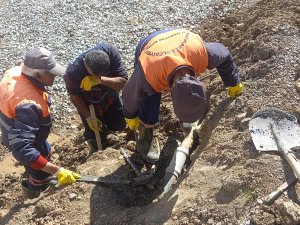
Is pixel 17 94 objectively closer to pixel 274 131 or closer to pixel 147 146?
pixel 147 146

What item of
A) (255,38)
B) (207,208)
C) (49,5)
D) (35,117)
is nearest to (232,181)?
(207,208)

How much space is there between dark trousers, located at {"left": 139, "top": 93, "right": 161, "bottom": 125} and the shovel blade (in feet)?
3.37

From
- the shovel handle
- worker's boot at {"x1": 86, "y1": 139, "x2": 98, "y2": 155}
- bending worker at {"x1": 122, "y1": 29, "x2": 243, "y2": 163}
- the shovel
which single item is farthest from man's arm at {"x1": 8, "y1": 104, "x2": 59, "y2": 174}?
the shovel handle

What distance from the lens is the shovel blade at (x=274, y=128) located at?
406 cm

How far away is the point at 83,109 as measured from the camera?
546cm

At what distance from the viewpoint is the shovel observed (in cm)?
404

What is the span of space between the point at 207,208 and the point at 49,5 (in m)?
6.36

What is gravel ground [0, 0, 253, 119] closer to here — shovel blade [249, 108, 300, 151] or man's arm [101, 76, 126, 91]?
man's arm [101, 76, 126, 91]

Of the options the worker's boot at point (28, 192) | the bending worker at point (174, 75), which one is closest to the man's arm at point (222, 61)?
the bending worker at point (174, 75)

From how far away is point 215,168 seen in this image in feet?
14.0

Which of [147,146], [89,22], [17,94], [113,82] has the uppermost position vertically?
[17,94]

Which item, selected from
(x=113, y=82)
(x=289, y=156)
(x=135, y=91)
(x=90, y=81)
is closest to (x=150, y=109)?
(x=135, y=91)

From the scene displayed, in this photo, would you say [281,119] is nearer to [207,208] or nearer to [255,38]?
[207,208]

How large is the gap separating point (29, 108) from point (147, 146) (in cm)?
150
